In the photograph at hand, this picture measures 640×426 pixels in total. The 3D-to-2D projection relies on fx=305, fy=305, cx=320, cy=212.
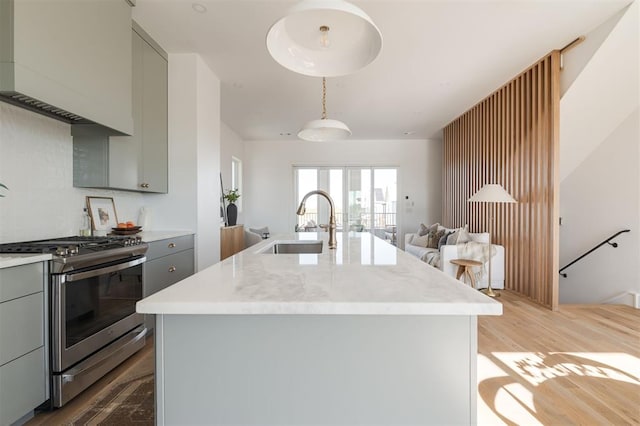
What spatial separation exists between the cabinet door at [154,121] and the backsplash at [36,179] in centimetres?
60

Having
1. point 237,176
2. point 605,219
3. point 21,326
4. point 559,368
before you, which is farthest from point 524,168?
point 237,176

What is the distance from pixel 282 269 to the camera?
1190mm

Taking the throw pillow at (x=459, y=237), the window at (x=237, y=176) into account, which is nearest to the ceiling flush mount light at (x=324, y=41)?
the throw pillow at (x=459, y=237)

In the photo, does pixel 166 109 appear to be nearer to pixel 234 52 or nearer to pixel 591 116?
pixel 234 52

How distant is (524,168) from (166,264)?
424cm

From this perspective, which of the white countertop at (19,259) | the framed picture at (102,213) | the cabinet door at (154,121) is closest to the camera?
the white countertop at (19,259)

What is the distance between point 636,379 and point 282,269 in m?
2.50

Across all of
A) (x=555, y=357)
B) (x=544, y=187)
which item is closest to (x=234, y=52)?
(x=544, y=187)

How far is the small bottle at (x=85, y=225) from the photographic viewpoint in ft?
8.23

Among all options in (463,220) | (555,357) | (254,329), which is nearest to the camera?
(254,329)

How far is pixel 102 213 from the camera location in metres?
2.73

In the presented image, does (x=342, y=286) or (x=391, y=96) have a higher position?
(x=391, y=96)

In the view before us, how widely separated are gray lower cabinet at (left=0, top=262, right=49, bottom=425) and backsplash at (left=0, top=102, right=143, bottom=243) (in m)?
0.61

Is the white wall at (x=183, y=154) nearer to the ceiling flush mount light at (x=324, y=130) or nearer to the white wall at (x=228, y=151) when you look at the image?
the ceiling flush mount light at (x=324, y=130)
